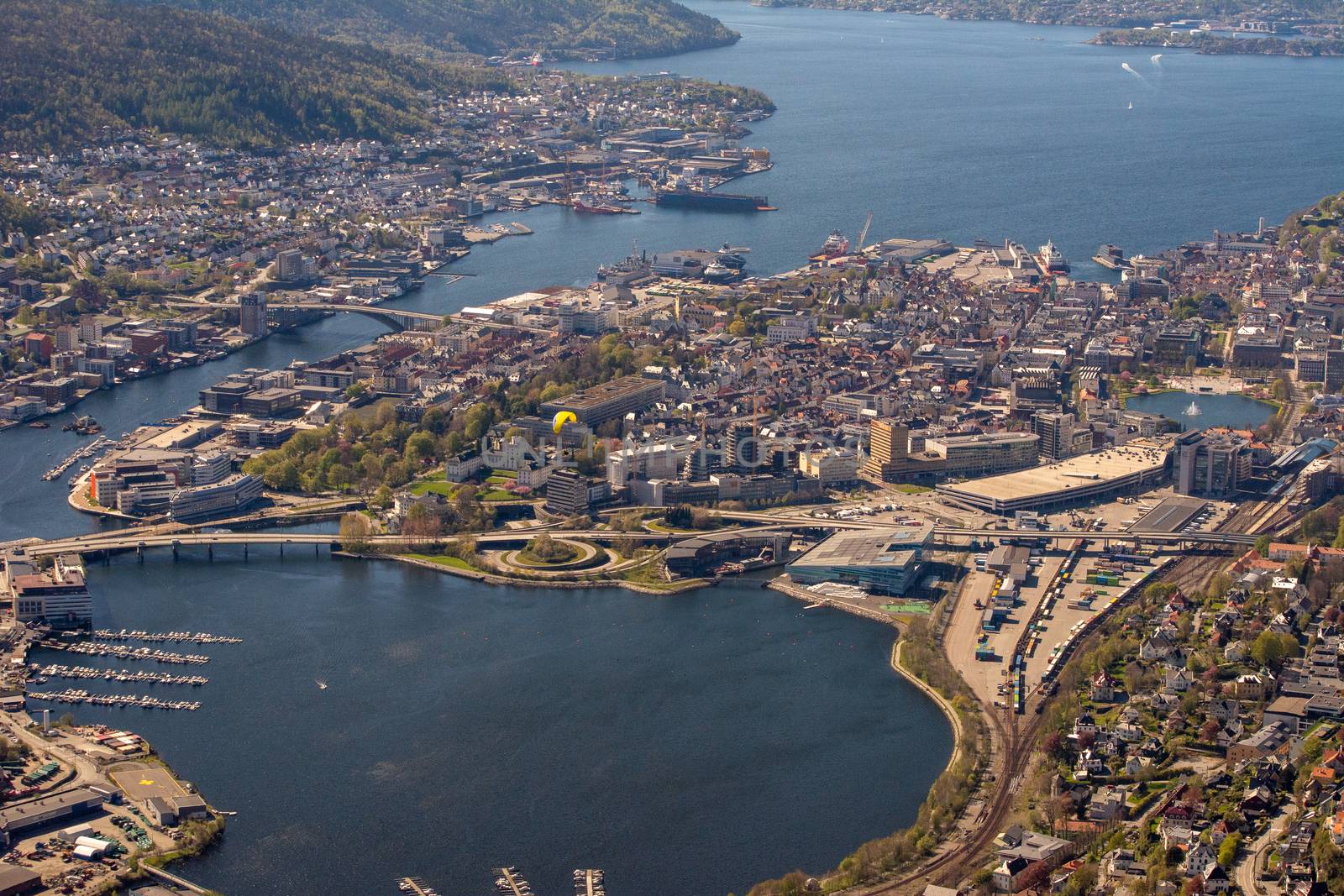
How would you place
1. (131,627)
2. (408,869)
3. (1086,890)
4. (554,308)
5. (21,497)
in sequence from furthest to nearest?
(554,308) → (21,497) → (131,627) → (408,869) → (1086,890)

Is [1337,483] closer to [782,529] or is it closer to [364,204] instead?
[782,529]

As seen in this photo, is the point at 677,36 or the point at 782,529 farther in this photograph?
the point at 677,36

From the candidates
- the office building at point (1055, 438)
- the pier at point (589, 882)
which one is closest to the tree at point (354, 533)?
the office building at point (1055, 438)

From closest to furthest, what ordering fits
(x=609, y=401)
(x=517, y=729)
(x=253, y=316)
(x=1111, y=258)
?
(x=517, y=729) < (x=609, y=401) < (x=253, y=316) < (x=1111, y=258)

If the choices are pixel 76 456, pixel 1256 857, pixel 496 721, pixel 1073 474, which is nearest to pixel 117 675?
pixel 496 721

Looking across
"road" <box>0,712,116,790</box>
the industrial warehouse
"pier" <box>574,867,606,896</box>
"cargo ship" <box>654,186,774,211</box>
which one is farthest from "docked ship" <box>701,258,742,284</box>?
"pier" <box>574,867,606,896</box>

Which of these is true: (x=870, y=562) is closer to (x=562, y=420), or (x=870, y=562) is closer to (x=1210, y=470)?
(x=1210, y=470)

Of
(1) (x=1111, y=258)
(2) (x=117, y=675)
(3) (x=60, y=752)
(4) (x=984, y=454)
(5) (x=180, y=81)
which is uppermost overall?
(5) (x=180, y=81)

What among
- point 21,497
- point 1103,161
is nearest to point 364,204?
point 1103,161
